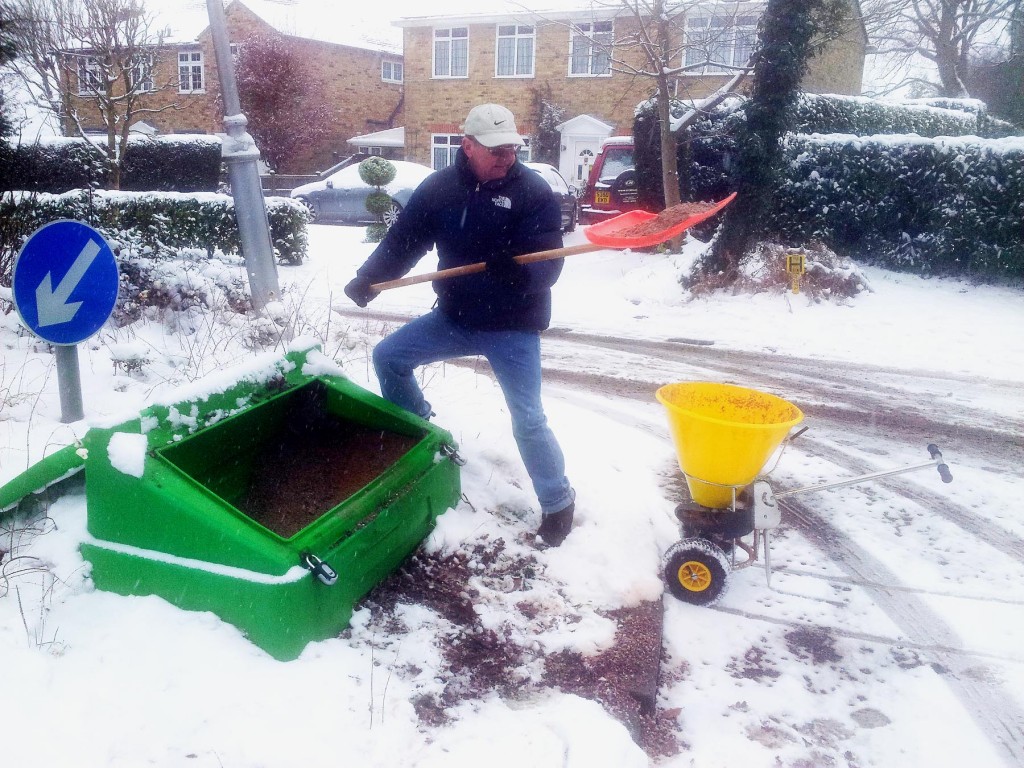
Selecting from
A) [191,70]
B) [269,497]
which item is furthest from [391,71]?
[269,497]

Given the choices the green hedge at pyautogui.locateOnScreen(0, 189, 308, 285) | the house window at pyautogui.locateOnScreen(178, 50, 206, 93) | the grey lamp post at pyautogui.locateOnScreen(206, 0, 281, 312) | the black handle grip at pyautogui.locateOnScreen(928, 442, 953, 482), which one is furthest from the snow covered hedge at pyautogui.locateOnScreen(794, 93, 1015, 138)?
the house window at pyautogui.locateOnScreen(178, 50, 206, 93)

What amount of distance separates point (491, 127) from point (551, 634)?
188 centimetres

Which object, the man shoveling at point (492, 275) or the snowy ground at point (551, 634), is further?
the man shoveling at point (492, 275)

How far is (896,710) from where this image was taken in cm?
262

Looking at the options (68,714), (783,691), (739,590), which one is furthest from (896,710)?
(68,714)

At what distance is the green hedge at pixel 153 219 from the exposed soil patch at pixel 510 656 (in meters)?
3.78

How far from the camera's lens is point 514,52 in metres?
25.5

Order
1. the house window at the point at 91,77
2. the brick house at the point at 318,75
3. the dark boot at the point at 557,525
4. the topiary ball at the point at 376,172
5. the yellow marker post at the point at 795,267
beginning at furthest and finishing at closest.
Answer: the brick house at the point at 318,75 < the topiary ball at the point at 376,172 < the house window at the point at 91,77 < the yellow marker post at the point at 795,267 < the dark boot at the point at 557,525

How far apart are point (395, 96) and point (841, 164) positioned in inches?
1009

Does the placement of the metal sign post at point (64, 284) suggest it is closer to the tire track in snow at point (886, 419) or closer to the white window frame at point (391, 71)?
the tire track in snow at point (886, 419)

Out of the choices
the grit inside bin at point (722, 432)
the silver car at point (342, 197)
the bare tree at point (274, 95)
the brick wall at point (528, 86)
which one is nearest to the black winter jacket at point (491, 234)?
the grit inside bin at point (722, 432)

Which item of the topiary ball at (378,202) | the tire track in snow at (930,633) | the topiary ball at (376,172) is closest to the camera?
the tire track in snow at (930,633)

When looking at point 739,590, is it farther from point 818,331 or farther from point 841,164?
point 841,164

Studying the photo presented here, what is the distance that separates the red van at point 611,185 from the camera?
46.5 feet
